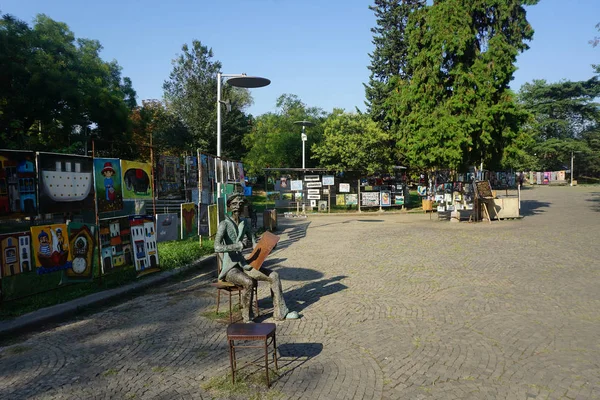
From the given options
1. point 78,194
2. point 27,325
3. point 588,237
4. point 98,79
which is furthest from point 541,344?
point 98,79

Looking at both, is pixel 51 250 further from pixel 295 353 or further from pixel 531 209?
pixel 531 209

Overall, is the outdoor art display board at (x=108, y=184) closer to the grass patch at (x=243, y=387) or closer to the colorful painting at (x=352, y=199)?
the grass patch at (x=243, y=387)

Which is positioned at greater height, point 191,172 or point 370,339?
point 191,172

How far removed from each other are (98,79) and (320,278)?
27232mm

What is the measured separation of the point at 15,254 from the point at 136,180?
322 cm

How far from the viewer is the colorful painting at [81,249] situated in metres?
7.67

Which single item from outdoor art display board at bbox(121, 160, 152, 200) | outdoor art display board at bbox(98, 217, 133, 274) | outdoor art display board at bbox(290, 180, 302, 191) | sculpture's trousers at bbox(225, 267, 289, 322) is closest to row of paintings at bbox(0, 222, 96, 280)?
outdoor art display board at bbox(98, 217, 133, 274)

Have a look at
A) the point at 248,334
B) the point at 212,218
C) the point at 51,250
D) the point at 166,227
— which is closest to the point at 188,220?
the point at 212,218

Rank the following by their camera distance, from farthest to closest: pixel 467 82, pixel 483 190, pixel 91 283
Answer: pixel 467 82 → pixel 483 190 → pixel 91 283

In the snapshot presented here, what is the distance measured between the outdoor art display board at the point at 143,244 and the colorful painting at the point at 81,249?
0.95 meters

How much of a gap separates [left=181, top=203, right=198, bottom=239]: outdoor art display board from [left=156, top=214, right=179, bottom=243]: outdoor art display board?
33.8 inches

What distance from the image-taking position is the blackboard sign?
19234 millimetres

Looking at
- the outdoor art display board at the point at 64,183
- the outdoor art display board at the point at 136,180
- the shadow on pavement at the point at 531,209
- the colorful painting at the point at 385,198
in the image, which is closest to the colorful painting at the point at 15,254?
the outdoor art display board at the point at 64,183

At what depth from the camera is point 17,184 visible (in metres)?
6.83
